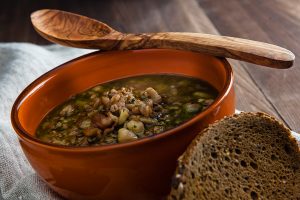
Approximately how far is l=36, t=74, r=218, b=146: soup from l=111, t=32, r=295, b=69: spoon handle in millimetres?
136

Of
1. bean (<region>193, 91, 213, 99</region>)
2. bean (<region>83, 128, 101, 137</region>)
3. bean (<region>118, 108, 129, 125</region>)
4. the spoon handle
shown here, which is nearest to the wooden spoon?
the spoon handle

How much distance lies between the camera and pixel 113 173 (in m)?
1.49

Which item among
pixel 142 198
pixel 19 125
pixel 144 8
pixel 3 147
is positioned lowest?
pixel 144 8

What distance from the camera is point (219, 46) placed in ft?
5.66

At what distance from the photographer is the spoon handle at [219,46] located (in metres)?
1.58

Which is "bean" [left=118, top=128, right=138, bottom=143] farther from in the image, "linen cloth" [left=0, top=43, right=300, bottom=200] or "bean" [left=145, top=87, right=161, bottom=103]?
"linen cloth" [left=0, top=43, right=300, bottom=200]

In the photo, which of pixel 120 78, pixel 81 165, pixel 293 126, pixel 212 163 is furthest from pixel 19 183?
pixel 293 126

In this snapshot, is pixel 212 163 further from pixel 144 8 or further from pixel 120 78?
pixel 144 8

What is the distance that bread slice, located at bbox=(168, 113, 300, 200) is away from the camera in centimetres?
145

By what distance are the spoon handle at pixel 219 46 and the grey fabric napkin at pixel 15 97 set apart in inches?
21.9

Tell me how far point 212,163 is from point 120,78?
0.71 meters

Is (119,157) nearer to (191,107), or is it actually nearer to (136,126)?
(136,126)

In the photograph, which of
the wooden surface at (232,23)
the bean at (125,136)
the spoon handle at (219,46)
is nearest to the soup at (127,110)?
the bean at (125,136)

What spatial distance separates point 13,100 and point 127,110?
35.6 inches
